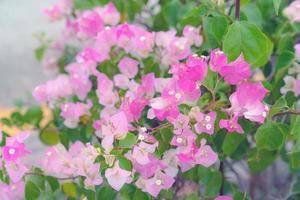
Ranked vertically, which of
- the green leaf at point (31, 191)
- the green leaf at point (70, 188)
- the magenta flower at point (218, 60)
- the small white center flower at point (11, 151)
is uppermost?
the magenta flower at point (218, 60)

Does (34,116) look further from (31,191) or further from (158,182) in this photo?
(158,182)

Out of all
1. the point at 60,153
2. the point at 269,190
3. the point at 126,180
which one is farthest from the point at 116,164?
the point at 269,190

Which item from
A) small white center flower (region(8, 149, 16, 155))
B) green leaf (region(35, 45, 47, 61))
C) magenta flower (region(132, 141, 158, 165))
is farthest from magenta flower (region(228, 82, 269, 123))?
green leaf (region(35, 45, 47, 61))

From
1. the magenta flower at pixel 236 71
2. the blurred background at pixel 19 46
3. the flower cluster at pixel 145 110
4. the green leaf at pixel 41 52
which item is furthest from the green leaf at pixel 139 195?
the blurred background at pixel 19 46

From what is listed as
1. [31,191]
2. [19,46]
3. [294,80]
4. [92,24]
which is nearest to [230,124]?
[294,80]

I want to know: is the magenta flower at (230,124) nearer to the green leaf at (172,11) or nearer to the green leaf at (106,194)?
the green leaf at (106,194)

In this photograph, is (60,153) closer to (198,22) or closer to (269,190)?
(198,22)
